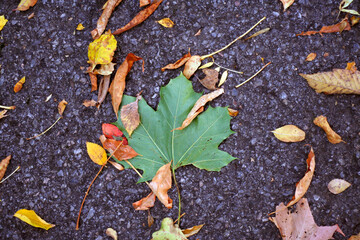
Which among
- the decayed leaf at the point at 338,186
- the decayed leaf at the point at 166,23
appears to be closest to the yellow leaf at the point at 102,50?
the decayed leaf at the point at 166,23

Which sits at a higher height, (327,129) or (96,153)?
(96,153)

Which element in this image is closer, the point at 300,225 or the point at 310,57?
the point at 300,225

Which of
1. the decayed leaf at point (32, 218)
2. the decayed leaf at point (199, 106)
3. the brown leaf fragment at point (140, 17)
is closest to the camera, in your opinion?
the decayed leaf at point (199, 106)

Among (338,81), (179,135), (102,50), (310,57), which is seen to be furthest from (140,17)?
(338,81)

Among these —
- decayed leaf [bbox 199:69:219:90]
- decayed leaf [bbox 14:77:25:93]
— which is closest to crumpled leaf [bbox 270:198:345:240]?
decayed leaf [bbox 199:69:219:90]

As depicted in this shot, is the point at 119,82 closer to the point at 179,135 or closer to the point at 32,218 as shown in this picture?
the point at 179,135

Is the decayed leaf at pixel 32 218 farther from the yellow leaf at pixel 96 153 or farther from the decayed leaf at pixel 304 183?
the decayed leaf at pixel 304 183

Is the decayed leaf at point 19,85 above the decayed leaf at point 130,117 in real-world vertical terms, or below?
above
